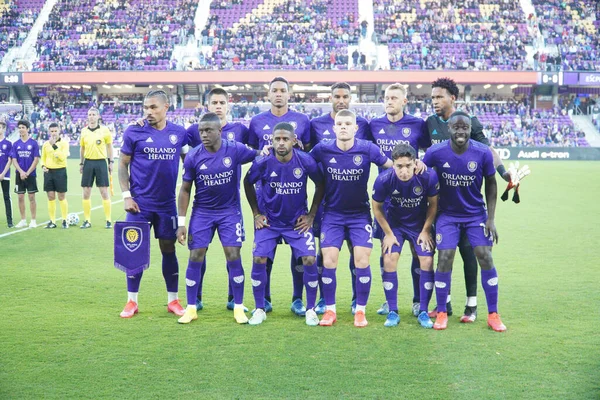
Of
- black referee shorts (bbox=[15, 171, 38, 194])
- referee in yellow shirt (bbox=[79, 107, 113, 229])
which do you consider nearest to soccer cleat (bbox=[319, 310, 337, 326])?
referee in yellow shirt (bbox=[79, 107, 113, 229])

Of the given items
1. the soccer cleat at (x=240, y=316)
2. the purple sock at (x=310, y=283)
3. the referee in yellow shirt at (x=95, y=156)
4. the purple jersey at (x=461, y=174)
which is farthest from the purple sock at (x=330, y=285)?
the referee in yellow shirt at (x=95, y=156)

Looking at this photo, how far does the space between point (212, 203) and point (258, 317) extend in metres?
1.27

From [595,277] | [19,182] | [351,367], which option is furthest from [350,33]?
[351,367]

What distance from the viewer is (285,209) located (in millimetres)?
6805

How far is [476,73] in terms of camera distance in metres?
44.6

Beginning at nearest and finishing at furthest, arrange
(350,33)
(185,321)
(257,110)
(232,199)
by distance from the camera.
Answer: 1. (185,321)
2. (232,199)
3. (257,110)
4. (350,33)

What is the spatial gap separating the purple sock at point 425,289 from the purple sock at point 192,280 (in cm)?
225

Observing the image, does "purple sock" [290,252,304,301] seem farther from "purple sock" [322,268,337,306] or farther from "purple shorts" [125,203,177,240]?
"purple shorts" [125,203,177,240]

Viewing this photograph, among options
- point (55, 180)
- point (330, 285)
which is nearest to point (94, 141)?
point (55, 180)

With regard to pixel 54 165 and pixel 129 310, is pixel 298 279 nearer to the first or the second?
pixel 129 310

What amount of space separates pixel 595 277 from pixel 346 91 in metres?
4.29

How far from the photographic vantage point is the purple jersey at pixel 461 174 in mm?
6496

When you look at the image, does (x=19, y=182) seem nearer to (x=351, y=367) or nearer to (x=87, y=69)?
(x=351, y=367)

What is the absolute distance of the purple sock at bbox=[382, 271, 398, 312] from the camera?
259 inches
